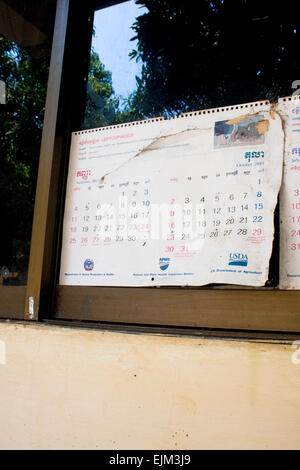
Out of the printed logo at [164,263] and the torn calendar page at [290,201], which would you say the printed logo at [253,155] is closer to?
the torn calendar page at [290,201]

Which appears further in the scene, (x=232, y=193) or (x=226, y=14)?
(x=226, y=14)

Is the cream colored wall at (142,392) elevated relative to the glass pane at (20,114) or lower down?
lower down

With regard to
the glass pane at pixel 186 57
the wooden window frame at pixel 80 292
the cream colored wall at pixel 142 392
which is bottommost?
the cream colored wall at pixel 142 392

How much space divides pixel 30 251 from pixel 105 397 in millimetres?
745

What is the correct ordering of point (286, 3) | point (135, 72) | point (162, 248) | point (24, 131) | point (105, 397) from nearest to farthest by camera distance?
point (105, 397) < point (162, 248) < point (286, 3) < point (135, 72) < point (24, 131)

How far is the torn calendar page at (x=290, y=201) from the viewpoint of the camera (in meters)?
1.36

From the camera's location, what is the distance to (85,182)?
5.77 ft

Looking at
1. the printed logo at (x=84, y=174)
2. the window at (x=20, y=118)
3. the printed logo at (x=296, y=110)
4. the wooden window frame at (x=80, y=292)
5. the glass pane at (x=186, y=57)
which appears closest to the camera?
the wooden window frame at (x=80, y=292)

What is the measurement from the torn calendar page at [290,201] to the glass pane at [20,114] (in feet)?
3.95

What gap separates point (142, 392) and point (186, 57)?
1.55m

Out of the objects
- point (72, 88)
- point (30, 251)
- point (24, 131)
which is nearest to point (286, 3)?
point (72, 88)

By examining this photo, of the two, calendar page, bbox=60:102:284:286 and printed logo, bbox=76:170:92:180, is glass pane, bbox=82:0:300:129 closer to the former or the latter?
calendar page, bbox=60:102:284:286

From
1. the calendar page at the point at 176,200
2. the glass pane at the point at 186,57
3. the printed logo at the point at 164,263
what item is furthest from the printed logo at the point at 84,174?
the printed logo at the point at 164,263

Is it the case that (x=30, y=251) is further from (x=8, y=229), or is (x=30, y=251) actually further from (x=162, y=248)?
(x=162, y=248)
